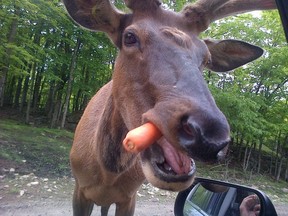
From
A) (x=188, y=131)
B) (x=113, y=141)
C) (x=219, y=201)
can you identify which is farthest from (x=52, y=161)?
(x=188, y=131)

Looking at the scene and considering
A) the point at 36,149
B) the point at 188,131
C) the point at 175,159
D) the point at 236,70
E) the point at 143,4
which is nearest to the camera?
the point at 188,131

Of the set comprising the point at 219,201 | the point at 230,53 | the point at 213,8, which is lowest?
the point at 219,201

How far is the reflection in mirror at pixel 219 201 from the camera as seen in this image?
2728 millimetres

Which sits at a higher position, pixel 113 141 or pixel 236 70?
pixel 236 70

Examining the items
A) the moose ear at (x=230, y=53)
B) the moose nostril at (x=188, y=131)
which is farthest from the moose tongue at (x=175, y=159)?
the moose ear at (x=230, y=53)

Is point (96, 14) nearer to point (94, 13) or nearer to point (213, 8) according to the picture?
point (94, 13)

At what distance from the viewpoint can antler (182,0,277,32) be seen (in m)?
3.29

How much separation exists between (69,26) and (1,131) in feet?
20.4

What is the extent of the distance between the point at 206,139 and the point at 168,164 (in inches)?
21.4

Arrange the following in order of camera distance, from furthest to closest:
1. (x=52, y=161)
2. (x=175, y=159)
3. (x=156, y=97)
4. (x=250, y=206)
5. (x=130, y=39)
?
(x=52, y=161)
(x=130, y=39)
(x=250, y=206)
(x=156, y=97)
(x=175, y=159)

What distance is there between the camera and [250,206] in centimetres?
271

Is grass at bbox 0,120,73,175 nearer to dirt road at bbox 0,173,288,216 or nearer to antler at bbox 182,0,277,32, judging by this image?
dirt road at bbox 0,173,288,216

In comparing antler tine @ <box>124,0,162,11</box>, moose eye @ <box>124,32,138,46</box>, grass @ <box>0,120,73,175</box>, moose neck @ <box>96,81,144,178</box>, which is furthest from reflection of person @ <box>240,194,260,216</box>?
grass @ <box>0,120,73,175</box>

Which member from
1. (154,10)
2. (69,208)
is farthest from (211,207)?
(69,208)
